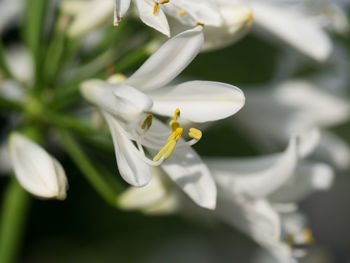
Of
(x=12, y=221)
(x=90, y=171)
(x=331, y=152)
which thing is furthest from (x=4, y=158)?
(x=331, y=152)

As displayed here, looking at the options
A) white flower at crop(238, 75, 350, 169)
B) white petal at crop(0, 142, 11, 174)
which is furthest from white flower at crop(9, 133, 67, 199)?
white petal at crop(0, 142, 11, 174)

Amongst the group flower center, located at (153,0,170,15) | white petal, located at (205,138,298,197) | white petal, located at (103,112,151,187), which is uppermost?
flower center, located at (153,0,170,15)

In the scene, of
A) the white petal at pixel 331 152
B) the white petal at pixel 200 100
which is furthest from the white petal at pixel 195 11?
the white petal at pixel 331 152

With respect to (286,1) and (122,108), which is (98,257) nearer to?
(286,1)

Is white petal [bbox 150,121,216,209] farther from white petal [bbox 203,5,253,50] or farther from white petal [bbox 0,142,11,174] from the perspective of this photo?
white petal [bbox 0,142,11,174]

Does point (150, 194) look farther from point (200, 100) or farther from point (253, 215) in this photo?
point (200, 100)

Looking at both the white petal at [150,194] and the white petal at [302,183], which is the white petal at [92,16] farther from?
the white petal at [302,183]

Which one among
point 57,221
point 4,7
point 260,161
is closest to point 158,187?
point 260,161
